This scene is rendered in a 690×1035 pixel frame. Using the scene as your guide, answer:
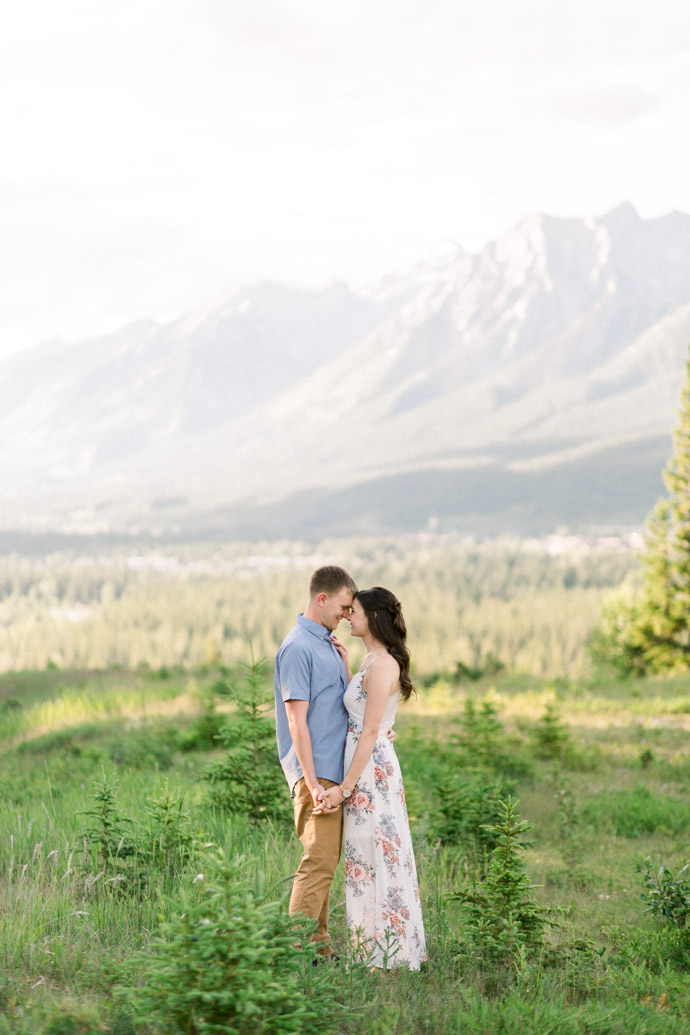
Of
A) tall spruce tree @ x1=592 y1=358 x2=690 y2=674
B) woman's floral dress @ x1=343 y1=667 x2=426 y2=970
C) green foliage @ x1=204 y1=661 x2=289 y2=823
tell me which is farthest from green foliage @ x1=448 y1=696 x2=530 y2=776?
tall spruce tree @ x1=592 y1=358 x2=690 y2=674

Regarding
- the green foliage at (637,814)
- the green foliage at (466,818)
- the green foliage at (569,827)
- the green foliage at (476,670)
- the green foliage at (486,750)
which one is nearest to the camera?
the green foliage at (466,818)

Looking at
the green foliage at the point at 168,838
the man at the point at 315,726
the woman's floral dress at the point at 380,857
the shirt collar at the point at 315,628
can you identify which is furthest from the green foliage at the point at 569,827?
the shirt collar at the point at 315,628

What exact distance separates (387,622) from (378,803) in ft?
3.10

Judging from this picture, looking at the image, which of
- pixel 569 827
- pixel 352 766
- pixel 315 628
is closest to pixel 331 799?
pixel 352 766

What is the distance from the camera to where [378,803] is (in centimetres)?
501

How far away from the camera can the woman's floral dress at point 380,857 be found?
4.93 m

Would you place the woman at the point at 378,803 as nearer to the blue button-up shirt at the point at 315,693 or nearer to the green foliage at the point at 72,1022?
the blue button-up shirt at the point at 315,693

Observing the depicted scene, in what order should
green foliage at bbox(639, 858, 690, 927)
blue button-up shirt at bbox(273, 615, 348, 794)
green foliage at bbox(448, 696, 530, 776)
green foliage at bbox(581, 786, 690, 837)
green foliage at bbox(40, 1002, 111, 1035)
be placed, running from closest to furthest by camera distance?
green foliage at bbox(40, 1002, 111, 1035), blue button-up shirt at bbox(273, 615, 348, 794), green foliage at bbox(639, 858, 690, 927), green foliage at bbox(581, 786, 690, 837), green foliage at bbox(448, 696, 530, 776)

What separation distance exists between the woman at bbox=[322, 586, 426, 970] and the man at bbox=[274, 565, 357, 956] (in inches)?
3.0

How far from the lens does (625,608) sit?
137ft

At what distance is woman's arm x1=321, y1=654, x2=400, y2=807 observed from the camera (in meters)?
4.90

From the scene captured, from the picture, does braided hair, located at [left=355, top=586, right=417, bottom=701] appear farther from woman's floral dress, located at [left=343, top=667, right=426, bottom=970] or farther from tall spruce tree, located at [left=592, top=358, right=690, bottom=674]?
tall spruce tree, located at [left=592, top=358, right=690, bottom=674]

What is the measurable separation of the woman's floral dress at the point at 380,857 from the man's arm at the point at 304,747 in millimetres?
254

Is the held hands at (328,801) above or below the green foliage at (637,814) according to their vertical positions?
above
